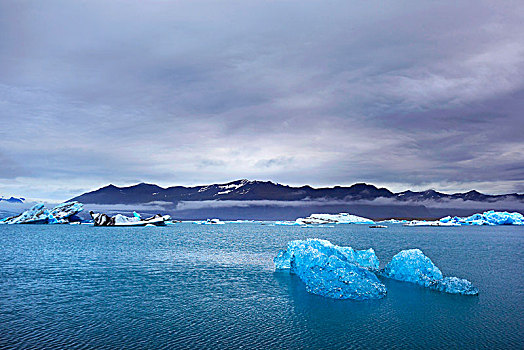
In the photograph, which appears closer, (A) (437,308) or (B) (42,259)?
(A) (437,308)

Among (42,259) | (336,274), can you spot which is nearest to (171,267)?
(42,259)

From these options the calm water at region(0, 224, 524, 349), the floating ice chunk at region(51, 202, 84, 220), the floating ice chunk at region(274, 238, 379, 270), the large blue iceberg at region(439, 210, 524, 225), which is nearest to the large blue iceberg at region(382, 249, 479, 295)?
the calm water at region(0, 224, 524, 349)

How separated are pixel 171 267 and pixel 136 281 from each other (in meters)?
8.50

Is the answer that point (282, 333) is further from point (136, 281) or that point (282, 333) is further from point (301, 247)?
point (136, 281)

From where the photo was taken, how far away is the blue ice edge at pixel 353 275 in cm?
2320

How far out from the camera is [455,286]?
25000 mm

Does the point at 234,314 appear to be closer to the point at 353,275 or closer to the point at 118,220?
the point at 353,275

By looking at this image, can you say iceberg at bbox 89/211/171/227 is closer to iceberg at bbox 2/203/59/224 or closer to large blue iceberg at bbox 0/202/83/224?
large blue iceberg at bbox 0/202/83/224

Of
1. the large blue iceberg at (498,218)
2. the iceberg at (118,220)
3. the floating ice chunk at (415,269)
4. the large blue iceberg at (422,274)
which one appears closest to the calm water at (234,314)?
the large blue iceberg at (422,274)

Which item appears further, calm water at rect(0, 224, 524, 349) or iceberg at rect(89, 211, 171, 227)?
iceberg at rect(89, 211, 171, 227)

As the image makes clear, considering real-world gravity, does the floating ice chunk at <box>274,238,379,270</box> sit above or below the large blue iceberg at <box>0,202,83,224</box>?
below

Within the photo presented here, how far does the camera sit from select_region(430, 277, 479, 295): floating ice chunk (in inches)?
963

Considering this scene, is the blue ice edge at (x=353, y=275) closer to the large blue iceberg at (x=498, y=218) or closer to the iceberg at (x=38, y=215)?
the iceberg at (x=38, y=215)

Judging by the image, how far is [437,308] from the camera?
20922 mm
